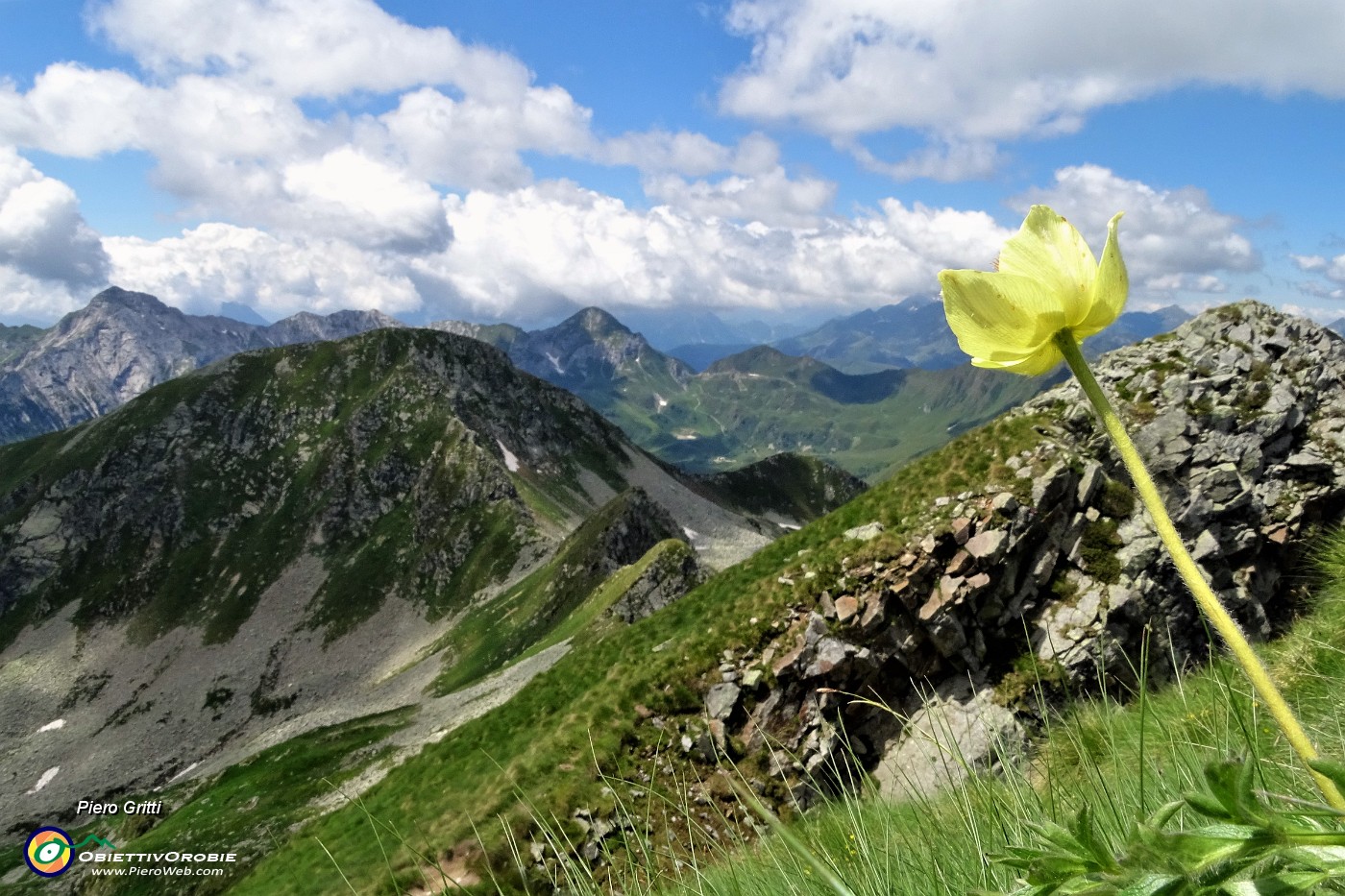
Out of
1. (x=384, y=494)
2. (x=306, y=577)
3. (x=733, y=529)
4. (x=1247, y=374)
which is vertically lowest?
(x=733, y=529)

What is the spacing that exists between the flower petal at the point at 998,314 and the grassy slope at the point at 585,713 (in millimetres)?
18741

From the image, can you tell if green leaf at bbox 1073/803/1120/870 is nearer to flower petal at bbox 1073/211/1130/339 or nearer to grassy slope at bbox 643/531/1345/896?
grassy slope at bbox 643/531/1345/896

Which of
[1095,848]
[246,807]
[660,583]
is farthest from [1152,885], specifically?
[246,807]

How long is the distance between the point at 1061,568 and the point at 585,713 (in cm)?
1689

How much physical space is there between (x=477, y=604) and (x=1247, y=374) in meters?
86.7

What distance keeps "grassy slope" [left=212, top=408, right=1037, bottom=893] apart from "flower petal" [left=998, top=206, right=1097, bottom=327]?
62.0 ft

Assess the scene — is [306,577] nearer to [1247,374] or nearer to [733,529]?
[733,529]

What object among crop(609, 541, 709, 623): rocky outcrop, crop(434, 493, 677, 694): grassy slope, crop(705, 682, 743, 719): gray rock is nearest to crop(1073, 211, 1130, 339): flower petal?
crop(705, 682, 743, 719): gray rock

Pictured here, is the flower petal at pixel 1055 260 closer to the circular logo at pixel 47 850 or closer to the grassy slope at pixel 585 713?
the grassy slope at pixel 585 713

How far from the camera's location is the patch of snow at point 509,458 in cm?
12544

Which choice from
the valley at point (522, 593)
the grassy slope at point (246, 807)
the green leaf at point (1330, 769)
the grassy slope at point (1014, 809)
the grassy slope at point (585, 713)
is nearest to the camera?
the green leaf at point (1330, 769)

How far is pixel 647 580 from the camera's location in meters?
54.9

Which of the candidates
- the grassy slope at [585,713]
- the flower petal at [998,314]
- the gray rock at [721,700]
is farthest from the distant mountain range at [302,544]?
the flower petal at [998,314]

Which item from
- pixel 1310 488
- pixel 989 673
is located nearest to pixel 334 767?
pixel 989 673
